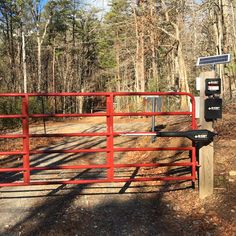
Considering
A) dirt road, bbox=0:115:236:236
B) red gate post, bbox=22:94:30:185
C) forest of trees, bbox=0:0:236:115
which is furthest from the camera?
forest of trees, bbox=0:0:236:115

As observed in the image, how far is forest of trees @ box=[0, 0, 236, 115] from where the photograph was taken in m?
26.2

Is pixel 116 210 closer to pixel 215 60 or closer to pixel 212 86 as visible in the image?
pixel 212 86

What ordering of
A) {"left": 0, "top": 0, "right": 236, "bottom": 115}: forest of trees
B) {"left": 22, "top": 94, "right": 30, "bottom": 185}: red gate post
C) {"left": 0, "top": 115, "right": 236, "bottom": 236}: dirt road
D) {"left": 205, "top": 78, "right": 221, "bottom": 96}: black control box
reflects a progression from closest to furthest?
{"left": 0, "top": 115, "right": 236, "bottom": 236}: dirt road
{"left": 205, "top": 78, "right": 221, "bottom": 96}: black control box
{"left": 22, "top": 94, "right": 30, "bottom": 185}: red gate post
{"left": 0, "top": 0, "right": 236, "bottom": 115}: forest of trees

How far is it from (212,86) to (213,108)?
1.10ft

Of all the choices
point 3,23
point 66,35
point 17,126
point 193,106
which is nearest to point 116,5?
point 66,35

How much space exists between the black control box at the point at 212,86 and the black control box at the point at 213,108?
11 cm

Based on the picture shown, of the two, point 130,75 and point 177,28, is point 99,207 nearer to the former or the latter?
point 177,28

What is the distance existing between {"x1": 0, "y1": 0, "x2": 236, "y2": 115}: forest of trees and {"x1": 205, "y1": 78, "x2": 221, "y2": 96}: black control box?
12.1 m

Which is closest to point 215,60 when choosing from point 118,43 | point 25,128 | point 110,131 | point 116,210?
point 110,131

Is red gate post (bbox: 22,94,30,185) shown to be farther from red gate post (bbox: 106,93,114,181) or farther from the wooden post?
the wooden post

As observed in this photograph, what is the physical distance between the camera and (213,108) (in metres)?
5.47

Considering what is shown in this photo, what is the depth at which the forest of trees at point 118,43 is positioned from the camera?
2623cm

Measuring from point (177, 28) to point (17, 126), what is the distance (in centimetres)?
1397

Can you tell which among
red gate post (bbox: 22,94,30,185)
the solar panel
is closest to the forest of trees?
the solar panel
